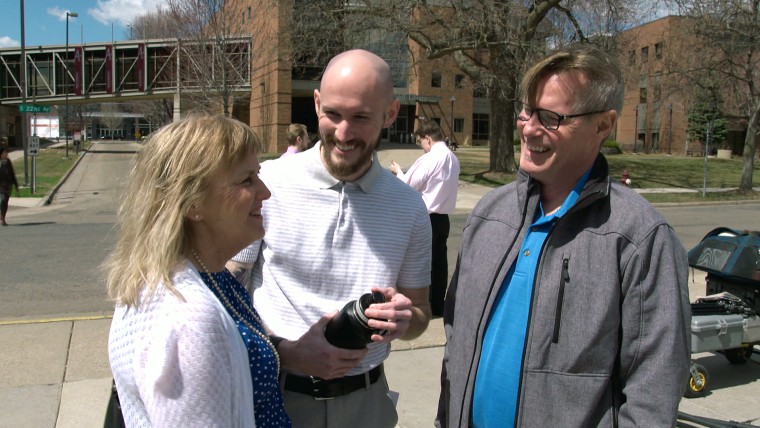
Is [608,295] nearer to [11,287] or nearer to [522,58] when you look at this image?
[11,287]

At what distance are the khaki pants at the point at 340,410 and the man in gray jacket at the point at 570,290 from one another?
11.1 inches

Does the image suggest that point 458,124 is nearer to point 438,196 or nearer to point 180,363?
point 438,196

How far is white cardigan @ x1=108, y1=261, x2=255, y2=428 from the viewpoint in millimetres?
1313

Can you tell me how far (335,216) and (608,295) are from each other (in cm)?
96

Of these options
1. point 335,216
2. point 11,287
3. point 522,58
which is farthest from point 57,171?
point 335,216

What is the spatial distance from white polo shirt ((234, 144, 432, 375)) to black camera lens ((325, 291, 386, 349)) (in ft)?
0.93

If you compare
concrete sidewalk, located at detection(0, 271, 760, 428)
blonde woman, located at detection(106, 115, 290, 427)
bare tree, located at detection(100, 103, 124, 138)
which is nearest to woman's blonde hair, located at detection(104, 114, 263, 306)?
blonde woman, located at detection(106, 115, 290, 427)

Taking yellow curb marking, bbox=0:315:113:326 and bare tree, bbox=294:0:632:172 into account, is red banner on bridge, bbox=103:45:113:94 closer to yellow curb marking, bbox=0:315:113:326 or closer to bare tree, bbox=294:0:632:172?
bare tree, bbox=294:0:632:172

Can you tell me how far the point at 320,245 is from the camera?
2162 mm

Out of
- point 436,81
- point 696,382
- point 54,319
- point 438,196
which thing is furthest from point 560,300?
point 436,81

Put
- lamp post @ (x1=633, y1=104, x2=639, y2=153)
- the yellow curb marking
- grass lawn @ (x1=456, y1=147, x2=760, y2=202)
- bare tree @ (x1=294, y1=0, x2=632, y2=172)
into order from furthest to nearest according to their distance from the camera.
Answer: lamp post @ (x1=633, y1=104, x2=639, y2=153) < grass lawn @ (x1=456, y1=147, x2=760, y2=202) < bare tree @ (x1=294, y1=0, x2=632, y2=172) < the yellow curb marking

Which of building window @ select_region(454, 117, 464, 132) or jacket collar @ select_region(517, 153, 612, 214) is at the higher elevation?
building window @ select_region(454, 117, 464, 132)

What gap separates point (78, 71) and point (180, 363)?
51033 millimetres

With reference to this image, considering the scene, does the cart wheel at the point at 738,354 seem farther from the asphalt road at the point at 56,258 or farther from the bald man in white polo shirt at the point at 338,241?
the asphalt road at the point at 56,258
